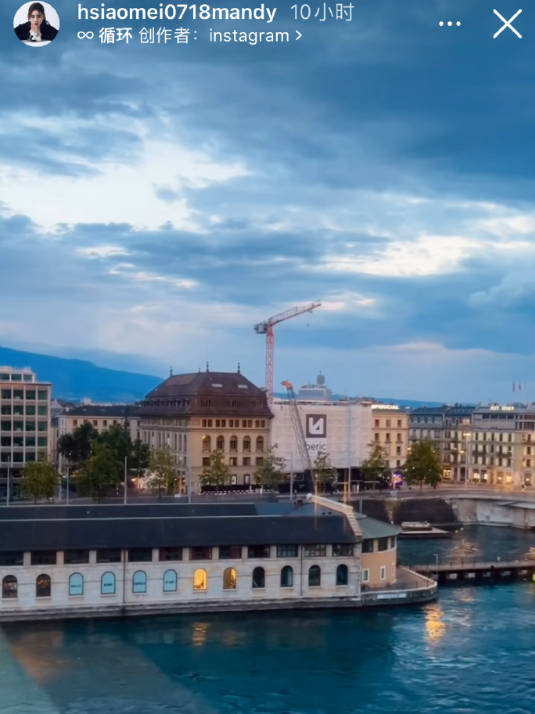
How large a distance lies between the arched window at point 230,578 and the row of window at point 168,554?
790 millimetres

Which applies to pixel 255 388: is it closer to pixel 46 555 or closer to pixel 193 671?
pixel 46 555

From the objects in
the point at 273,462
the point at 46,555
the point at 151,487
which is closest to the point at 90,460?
the point at 151,487

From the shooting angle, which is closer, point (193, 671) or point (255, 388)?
point (193, 671)

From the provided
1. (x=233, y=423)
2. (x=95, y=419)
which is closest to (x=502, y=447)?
(x=233, y=423)

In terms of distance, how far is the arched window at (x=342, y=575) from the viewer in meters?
57.6

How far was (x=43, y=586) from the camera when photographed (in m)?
53.2

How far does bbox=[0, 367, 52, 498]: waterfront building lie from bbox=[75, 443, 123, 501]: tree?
743 centimetres

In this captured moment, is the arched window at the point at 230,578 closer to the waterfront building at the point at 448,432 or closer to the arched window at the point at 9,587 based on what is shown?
the arched window at the point at 9,587

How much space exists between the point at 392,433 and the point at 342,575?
224ft

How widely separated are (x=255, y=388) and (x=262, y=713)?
78.5 metres

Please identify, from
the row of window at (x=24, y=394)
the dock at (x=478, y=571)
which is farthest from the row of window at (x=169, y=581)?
the row of window at (x=24, y=394)

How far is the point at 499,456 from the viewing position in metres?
123

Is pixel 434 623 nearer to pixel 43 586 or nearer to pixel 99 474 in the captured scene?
pixel 43 586

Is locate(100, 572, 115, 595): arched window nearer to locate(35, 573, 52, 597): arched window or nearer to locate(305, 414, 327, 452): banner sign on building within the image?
locate(35, 573, 52, 597): arched window
